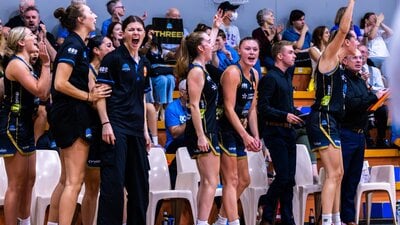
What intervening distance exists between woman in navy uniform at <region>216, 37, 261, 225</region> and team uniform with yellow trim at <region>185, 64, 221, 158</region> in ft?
0.64

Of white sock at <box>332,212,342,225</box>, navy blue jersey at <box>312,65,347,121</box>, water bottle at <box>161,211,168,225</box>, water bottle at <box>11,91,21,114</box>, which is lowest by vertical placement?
water bottle at <box>161,211,168,225</box>

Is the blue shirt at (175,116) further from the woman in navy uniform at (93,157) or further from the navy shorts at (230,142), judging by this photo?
the woman in navy uniform at (93,157)

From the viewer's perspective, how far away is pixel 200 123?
6.78m

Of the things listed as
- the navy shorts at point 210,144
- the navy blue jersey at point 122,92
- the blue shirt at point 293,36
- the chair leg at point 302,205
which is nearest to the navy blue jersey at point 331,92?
the chair leg at point 302,205

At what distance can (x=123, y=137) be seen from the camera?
5.84 meters

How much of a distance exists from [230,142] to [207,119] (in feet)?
1.15

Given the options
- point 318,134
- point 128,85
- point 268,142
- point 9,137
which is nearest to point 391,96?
point 128,85

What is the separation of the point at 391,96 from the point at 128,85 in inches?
165

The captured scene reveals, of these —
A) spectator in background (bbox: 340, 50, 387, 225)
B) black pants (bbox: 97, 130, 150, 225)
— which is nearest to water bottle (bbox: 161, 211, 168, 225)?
spectator in background (bbox: 340, 50, 387, 225)

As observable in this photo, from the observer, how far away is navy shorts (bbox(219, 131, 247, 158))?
7.06 meters

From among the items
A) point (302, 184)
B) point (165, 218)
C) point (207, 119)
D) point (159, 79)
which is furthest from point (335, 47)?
point (159, 79)

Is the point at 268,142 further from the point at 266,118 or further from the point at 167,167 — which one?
the point at 167,167

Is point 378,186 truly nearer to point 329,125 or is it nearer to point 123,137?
point 329,125

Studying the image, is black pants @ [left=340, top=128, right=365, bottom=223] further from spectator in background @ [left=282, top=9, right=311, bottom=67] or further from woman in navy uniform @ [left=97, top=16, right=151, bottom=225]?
spectator in background @ [left=282, top=9, right=311, bottom=67]
